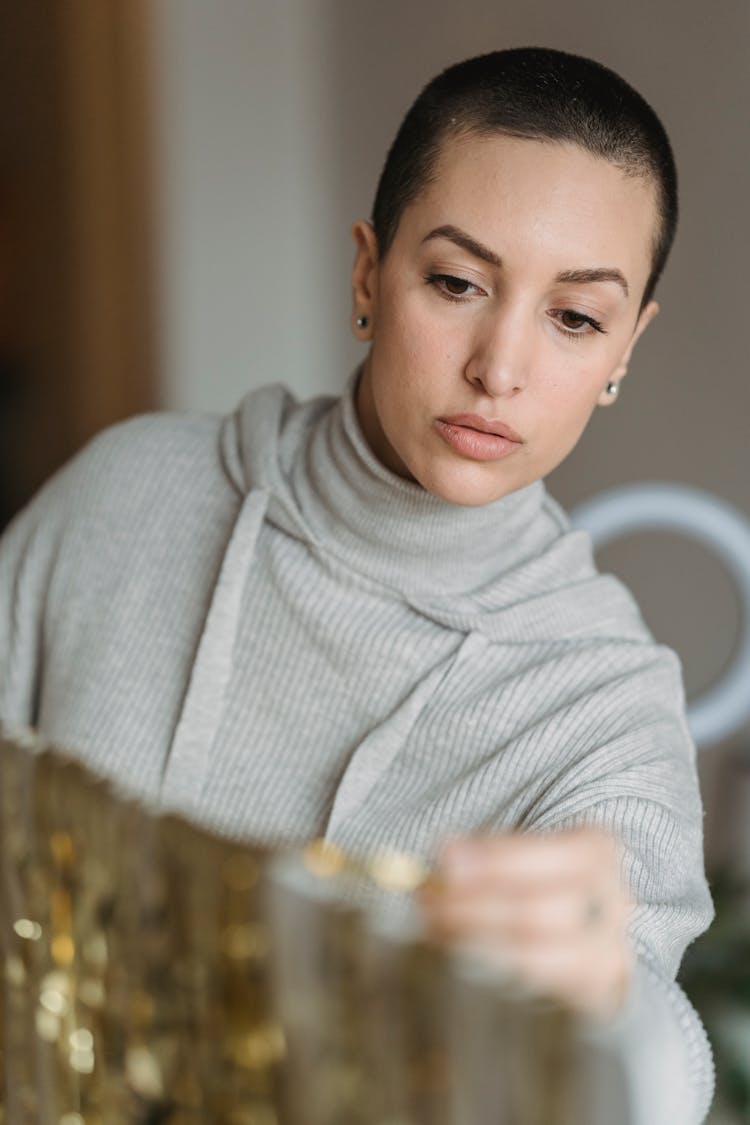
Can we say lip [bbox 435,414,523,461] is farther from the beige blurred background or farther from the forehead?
the beige blurred background

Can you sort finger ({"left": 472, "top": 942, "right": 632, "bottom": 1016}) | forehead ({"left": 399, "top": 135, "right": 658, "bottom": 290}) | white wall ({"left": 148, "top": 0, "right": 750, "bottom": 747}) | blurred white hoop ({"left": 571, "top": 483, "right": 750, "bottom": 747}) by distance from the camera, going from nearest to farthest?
finger ({"left": 472, "top": 942, "right": 632, "bottom": 1016})
forehead ({"left": 399, "top": 135, "right": 658, "bottom": 290})
blurred white hoop ({"left": 571, "top": 483, "right": 750, "bottom": 747})
white wall ({"left": 148, "top": 0, "right": 750, "bottom": 747})

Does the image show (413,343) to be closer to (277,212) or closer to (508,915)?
(508,915)

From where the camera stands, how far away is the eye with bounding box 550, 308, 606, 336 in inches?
30.2

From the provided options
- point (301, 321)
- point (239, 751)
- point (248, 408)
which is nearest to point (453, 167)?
point (248, 408)

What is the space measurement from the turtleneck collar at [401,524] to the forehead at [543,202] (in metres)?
0.17

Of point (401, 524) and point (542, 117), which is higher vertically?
point (542, 117)

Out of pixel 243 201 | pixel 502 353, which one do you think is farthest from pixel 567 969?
pixel 243 201

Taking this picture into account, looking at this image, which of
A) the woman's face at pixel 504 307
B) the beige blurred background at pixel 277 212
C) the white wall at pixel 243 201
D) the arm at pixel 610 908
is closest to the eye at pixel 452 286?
the woman's face at pixel 504 307

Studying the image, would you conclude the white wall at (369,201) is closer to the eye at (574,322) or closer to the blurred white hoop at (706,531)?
the blurred white hoop at (706,531)

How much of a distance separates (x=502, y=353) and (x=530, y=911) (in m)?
0.39

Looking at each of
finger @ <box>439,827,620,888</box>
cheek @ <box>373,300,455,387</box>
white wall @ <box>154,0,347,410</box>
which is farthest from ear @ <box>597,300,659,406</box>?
white wall @ <box>154,0,347,410</box>

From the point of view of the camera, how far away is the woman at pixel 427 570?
756mm

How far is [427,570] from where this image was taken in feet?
2.93

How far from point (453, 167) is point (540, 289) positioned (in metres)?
0.10
